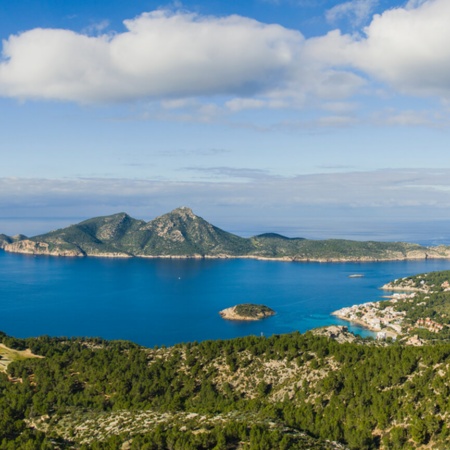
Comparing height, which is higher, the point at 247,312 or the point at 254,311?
the point at 254,311

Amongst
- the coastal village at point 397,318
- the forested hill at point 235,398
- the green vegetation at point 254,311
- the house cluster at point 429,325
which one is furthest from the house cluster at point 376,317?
the forested hill at point 235,398

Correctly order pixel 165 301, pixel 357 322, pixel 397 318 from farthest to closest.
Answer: pixel 165 301, pixel 357 322, pixel 397 318

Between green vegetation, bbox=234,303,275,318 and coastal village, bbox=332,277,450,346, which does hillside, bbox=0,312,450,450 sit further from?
green vegetation, bbox=234,303,275,318

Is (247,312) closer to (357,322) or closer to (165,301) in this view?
(357,322)

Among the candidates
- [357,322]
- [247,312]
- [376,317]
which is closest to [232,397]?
[357,322]

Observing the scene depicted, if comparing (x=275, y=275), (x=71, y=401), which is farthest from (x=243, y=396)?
(x=275, y=275)

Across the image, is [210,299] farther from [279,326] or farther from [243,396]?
[243,396]
